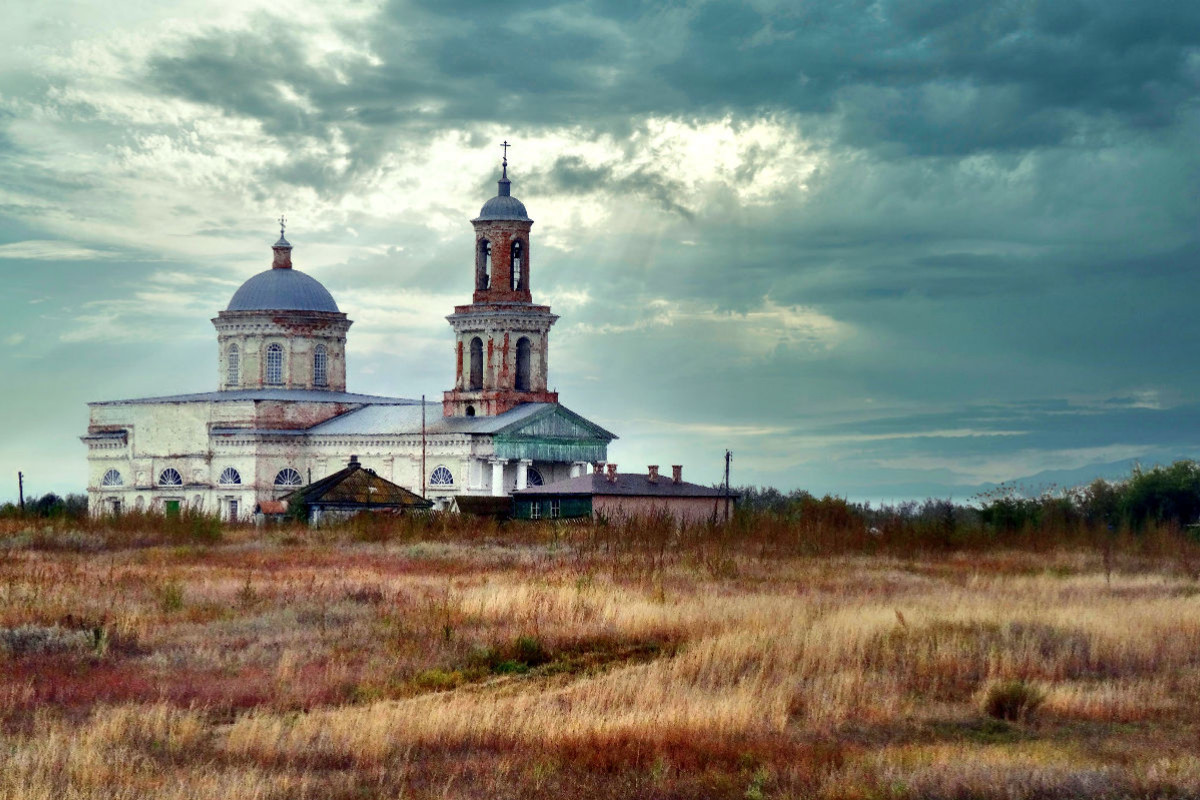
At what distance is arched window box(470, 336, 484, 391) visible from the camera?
64438 mm

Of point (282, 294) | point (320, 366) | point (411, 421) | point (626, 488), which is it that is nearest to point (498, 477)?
point (411, 421)

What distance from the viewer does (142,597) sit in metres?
19.6

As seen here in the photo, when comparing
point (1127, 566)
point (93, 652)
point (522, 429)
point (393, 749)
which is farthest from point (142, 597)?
point (522, 429)

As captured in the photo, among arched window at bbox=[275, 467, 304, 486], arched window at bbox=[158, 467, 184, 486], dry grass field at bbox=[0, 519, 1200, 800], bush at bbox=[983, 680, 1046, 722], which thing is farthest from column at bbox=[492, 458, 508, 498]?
bush at bbox=[983, 680, 1046, 722]

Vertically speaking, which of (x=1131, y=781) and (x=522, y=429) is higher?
(x=522, y=429)

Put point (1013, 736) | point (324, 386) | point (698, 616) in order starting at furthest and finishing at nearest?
1. point (324, 386)
2. point (698, 616)
3. point (1013, 736)

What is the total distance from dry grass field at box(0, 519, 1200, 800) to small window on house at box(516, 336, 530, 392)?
39.6 m

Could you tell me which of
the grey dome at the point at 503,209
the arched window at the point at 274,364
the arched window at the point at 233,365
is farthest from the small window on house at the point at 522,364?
the arched window at the point at 233,365

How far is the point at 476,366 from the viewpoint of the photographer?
64812 millimetres

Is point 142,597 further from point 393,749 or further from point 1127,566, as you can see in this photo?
point 1127,566

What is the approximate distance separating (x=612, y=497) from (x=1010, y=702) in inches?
1448

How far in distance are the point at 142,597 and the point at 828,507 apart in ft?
71.2

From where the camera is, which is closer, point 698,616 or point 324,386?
point 698,616

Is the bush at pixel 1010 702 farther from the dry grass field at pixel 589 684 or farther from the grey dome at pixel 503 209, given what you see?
the grey dome at pixel 503 209
